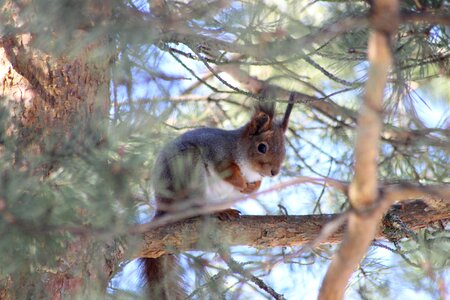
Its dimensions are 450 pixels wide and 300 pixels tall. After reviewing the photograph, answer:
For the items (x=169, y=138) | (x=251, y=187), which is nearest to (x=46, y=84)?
(x=169, y=138)

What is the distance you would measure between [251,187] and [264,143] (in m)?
0.24

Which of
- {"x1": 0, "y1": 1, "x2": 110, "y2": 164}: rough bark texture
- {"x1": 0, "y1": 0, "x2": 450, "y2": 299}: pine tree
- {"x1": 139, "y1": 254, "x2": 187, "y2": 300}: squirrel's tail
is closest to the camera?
{"x1": 0, "y1": 0, "x2": 450, "y2": 299}: pine tree

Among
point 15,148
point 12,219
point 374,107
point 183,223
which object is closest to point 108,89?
point 183,223

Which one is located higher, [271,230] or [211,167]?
[211,167]

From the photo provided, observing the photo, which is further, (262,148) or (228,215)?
(262,148)

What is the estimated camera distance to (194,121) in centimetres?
425

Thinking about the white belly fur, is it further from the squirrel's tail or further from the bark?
the bark

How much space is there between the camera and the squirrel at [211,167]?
3.01 meters

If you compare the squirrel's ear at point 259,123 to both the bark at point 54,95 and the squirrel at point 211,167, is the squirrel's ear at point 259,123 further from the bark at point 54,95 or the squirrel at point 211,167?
the bark at point 54,95

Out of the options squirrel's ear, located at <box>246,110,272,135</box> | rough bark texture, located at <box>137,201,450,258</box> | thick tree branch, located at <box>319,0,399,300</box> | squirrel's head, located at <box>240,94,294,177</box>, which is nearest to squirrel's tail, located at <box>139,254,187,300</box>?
rough bark texture, located at <box>137,201,450,258</box>

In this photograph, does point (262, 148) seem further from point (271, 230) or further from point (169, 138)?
point (169, 138)

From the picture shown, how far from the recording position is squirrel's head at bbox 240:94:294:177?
11.5 feet

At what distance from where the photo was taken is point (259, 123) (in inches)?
141

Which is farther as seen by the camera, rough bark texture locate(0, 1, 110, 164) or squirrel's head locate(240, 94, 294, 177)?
squirrel's head locate(240, 94, 294, 177)
